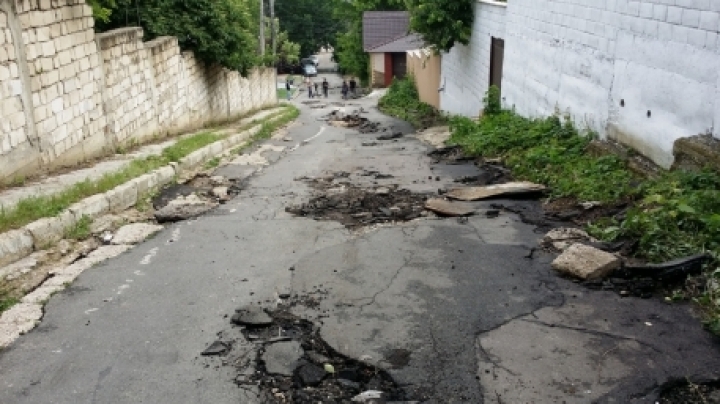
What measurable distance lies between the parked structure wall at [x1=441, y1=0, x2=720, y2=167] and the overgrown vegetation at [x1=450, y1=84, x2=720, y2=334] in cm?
47

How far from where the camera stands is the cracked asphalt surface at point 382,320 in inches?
144

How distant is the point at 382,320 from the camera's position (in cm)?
446

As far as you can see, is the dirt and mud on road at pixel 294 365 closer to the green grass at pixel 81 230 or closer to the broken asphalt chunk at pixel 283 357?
the broken asphalt chunk at pixel 283 357

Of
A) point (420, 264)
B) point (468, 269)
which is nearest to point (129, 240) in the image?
point (420, 264)

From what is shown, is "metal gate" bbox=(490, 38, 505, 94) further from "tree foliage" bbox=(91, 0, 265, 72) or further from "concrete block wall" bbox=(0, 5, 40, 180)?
"concrete block wall" bbox=(0, 5, 40, 180)

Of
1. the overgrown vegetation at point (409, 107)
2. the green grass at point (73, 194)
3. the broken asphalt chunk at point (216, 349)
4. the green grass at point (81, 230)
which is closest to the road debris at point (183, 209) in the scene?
the green grass at point (73, 194)

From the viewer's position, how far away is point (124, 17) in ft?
47.3

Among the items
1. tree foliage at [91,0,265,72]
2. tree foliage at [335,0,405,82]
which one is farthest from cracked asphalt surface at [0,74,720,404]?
tree foliage at [335,0,405,82]

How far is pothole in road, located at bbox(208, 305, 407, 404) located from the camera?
142 inches

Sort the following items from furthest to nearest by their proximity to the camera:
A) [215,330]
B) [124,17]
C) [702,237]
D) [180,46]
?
1. [180,46]
2. [124,17]
3. [702,237]
4. [215,330]

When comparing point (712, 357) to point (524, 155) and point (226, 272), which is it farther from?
point (524, 155)

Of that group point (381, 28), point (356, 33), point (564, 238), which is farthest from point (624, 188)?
point (356, 33)

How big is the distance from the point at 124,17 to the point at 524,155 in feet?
33.3

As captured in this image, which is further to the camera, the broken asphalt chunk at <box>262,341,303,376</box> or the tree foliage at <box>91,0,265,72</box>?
the tree foliage at <box>91,0,265,72</box>
